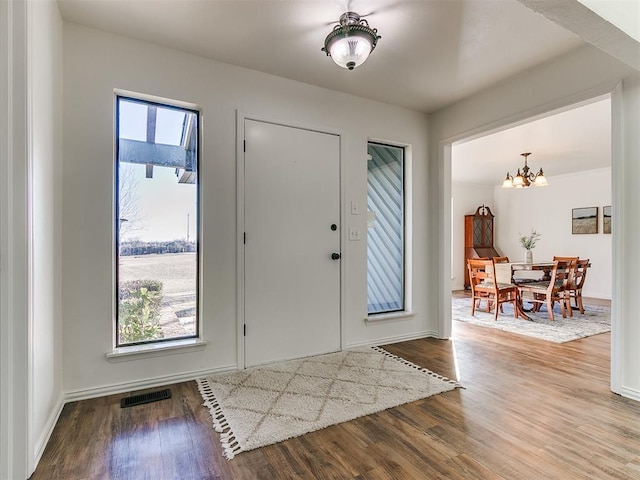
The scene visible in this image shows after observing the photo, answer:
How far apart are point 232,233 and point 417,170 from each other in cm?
219

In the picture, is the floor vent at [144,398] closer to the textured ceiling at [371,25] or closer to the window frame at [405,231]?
the window frame at [405,231]

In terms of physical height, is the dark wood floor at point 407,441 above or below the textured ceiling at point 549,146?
below

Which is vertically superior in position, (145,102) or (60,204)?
(145,102)

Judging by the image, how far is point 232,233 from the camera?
2666mm

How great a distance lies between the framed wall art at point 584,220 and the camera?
21.1ft

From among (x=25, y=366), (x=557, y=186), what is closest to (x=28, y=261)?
(x=25, y=366)

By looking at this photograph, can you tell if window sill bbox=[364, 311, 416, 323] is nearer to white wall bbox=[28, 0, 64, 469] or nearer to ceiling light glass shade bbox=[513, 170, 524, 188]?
white wall bbox=[28, 0, 64, 469]

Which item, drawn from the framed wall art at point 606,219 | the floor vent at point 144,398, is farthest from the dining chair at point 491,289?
the floor vent at point 144,398

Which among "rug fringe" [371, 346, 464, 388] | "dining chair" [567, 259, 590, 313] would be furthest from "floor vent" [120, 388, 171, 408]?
"dining chair" [567, 259, 590, 313]

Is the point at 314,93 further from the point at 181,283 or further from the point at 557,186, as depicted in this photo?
the point at 557,186

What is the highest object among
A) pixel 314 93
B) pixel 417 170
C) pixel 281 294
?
pixel 314 93

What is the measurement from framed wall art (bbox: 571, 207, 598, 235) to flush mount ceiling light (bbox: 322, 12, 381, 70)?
21.6 ft

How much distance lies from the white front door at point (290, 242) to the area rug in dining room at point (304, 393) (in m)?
0.23

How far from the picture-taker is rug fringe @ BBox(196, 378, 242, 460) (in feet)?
5.49
